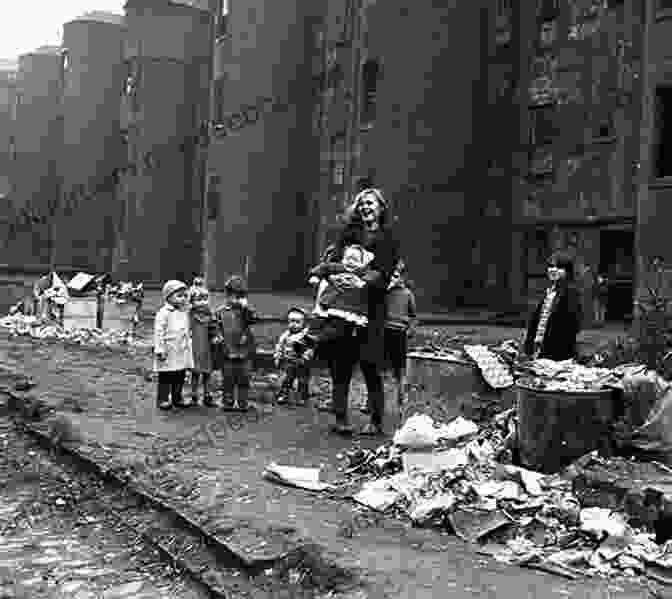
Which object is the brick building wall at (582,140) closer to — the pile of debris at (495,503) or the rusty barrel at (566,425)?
the rusty barrel at (566,425)

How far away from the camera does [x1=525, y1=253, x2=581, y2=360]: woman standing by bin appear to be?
9117mm

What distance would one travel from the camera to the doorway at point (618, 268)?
74.1 ft

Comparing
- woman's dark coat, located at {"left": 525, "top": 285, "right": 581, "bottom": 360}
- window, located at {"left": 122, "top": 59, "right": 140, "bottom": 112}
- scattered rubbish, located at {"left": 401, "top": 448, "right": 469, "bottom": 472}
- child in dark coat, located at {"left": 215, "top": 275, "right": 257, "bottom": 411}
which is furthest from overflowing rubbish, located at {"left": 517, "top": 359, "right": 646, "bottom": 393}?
window, located at {"left": 122, "top": 59, "right": 140, "bottom": 112}

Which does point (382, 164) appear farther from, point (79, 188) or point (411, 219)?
point (79, 188)

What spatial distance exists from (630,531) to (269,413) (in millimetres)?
6046

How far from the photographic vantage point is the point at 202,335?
1119cm

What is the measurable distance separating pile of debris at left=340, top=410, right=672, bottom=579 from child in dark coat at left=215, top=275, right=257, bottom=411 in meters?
3.42

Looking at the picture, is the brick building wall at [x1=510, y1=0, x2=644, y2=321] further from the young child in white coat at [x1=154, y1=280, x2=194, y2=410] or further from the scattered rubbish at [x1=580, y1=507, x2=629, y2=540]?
the scattered rubbish at [x1=580, y1=507, x2=629, y2=540]

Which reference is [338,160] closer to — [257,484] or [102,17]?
[257,484]

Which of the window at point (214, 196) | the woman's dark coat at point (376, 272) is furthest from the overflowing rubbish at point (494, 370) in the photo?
the window at point (214, 196)

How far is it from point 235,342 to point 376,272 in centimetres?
262

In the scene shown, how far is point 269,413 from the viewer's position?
430 inches

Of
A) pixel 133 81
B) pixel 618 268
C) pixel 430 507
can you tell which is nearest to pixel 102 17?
pixel 133 81

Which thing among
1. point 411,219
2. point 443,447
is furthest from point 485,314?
point 443,447
